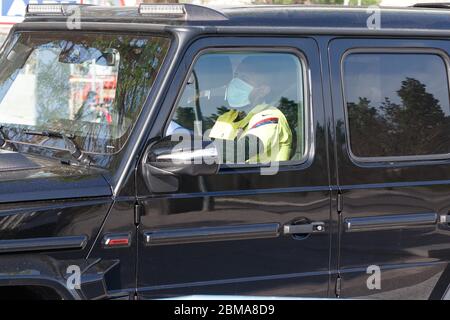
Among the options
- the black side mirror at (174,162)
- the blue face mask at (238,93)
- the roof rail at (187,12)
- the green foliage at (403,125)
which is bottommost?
the black side mirror at (174,162)

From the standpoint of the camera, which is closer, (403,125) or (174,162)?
(174,162)

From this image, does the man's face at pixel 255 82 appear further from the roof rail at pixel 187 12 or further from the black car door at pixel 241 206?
the roof rail at pixel 187 12

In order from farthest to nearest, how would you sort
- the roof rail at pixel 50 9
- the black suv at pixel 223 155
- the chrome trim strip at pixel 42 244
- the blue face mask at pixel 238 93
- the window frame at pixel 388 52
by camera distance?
the roof rail at pixel 50 9
the window frame at pixel 388 52
the blue face mask at pixel 238 93
the black suv at pixel 223 155
the chrome trim strip at pixel 42 244

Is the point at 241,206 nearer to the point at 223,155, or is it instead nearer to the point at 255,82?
the point at 223,155

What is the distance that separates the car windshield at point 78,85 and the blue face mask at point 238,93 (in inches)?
14.1

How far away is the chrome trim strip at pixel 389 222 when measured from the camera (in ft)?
11.0

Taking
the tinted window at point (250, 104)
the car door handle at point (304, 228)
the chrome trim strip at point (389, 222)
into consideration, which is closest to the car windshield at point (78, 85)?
the tinted window at point (250, 104)

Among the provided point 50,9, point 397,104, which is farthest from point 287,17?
point 50,9

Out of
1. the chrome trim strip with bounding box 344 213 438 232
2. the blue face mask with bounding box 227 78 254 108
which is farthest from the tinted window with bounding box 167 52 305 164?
the chrome trim strip with bounding box 344 213 438 232

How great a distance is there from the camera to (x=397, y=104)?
11.7ft

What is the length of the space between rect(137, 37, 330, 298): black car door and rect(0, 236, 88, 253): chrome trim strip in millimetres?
248

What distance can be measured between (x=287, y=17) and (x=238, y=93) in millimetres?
410
